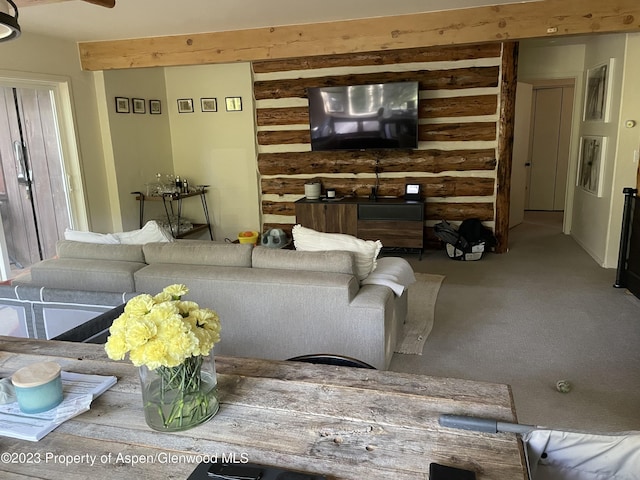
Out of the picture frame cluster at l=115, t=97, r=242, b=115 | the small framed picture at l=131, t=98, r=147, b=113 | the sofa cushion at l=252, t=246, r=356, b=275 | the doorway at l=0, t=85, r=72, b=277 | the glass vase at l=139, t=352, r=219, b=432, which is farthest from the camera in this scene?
the small framed picture at l=131, t=98, r=147, b=113

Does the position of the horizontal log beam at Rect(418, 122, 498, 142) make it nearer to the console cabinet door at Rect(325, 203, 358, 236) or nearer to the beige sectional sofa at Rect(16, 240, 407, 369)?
the console cabinet door at Rect(325, 203, 358, 236)

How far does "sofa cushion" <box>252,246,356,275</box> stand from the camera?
2777 mm

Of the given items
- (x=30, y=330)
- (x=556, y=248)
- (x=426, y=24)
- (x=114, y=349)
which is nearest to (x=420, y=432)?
(x=114, y=349)

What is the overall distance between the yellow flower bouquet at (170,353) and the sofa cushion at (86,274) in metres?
1.85

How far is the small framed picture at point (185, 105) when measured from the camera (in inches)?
270

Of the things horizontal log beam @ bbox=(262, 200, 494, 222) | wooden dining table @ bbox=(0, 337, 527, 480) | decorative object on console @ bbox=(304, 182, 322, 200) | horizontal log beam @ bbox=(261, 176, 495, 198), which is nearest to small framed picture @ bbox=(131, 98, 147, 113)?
horizontal log beam @ bbox=(261, 176, 495, 198)

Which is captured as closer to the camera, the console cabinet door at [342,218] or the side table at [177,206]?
the console cabinet door at [342,218]

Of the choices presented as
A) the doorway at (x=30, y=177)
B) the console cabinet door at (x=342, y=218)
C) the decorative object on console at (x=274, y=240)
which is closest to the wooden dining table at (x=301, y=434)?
the decorative object on console at (x=274, y=240)

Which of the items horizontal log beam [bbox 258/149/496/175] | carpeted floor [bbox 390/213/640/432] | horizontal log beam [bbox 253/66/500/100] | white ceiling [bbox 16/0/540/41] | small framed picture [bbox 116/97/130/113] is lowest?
carpeted floor [bbox 390/213/640/432]

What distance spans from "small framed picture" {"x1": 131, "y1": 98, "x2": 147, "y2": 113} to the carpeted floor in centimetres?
406

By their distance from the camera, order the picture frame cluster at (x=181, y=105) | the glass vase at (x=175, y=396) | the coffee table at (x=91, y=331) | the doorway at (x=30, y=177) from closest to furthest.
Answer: the glass vase at (x=175, y=396) < the coffee table at (x=91, y=331) < the doorway at (x=30, y=177) < the picture frame cluster at (x=181, y=105)

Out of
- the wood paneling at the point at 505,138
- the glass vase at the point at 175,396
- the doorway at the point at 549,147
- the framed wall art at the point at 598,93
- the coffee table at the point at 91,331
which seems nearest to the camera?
the glass vase at the point at 175,396

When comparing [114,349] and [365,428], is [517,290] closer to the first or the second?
[365,428]

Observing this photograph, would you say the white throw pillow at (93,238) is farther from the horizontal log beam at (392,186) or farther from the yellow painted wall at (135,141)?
Result: the horizontal log beam at (392,186)
